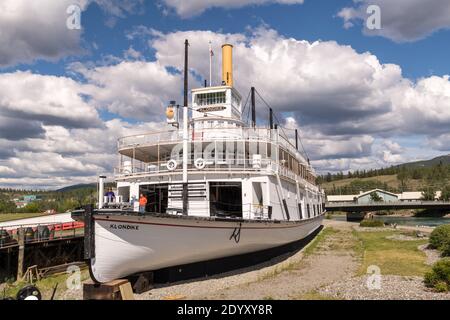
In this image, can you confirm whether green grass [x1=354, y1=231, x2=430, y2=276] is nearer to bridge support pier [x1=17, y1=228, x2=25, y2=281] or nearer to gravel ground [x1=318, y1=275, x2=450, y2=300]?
gravel ground [x1=318, y1=275, x2=450, y2=300]

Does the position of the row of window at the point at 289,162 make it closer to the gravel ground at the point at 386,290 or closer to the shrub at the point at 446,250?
the gravel ground at the point at 386,290

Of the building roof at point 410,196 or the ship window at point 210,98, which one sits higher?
the ship window at point 210,98

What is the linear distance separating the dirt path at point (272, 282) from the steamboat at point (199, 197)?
3.23 ft

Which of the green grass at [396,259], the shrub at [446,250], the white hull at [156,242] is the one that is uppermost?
the white hull at [156,242]

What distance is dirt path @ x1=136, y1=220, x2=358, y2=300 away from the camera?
1330 cm

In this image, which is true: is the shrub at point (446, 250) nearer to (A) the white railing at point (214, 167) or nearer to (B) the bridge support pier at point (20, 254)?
(A) the white railing at point (214, 167)

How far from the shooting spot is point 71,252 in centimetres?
2492

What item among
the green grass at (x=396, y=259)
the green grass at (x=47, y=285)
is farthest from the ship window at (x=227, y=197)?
the green grass at (x=47, y=285)

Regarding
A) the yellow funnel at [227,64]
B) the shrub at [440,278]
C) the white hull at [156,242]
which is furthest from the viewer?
the yellow funnel at [227,64]

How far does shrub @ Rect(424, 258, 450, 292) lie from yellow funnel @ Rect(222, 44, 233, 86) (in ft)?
59.9

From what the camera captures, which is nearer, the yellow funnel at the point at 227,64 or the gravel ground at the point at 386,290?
the gravel ground at the point at 386,290

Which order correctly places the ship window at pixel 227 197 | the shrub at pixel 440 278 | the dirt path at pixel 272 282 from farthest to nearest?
the ship window at pixel 227 197
the dirt path at pixel 272 282
the shrub at pixel 440 278

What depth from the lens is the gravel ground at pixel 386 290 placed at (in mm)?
11852
